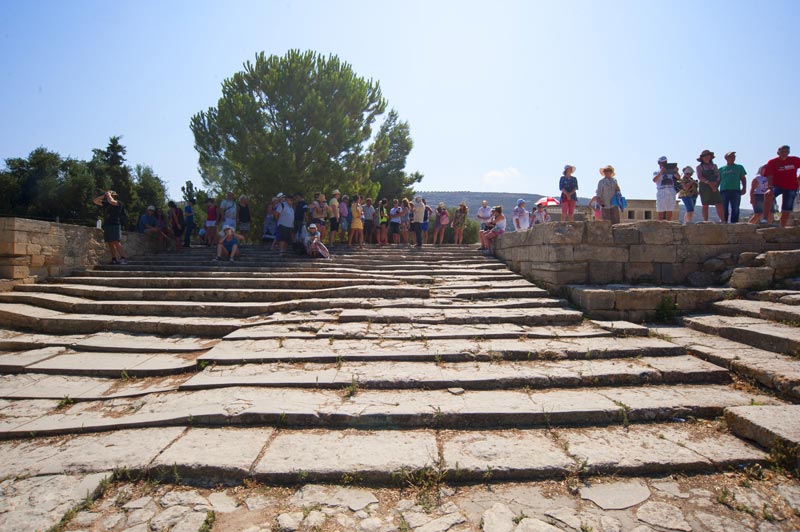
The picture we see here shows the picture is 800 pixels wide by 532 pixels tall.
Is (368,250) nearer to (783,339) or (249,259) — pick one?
(249,259)

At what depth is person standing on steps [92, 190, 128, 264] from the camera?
8.67 metres

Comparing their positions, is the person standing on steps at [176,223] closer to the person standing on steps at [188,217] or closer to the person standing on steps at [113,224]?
the person standing on steps at [188,217]

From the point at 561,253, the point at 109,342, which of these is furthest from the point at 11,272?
the point at 561,253

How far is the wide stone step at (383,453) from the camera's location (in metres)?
2.58

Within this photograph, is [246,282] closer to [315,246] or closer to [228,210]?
[315,246]

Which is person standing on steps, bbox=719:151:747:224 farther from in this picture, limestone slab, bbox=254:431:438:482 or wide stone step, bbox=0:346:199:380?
wide stone step, bbox=0:346:199:380

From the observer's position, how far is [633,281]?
6.76 m

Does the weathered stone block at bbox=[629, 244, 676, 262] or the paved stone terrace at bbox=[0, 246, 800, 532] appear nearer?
the paved stone terrace at bbox=[0, 246, 800, 532]

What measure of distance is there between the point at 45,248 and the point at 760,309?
12127 millimetres

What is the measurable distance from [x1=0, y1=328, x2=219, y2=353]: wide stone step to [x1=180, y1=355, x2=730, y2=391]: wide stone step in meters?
1.26

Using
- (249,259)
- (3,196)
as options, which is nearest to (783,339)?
(249,259)

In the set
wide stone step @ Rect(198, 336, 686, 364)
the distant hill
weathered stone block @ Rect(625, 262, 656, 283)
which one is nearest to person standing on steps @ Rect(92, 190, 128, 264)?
wide stone step @ Rect(198, 336, 686, 364)

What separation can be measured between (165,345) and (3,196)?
28.1 metres

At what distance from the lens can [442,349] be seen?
4520mm
